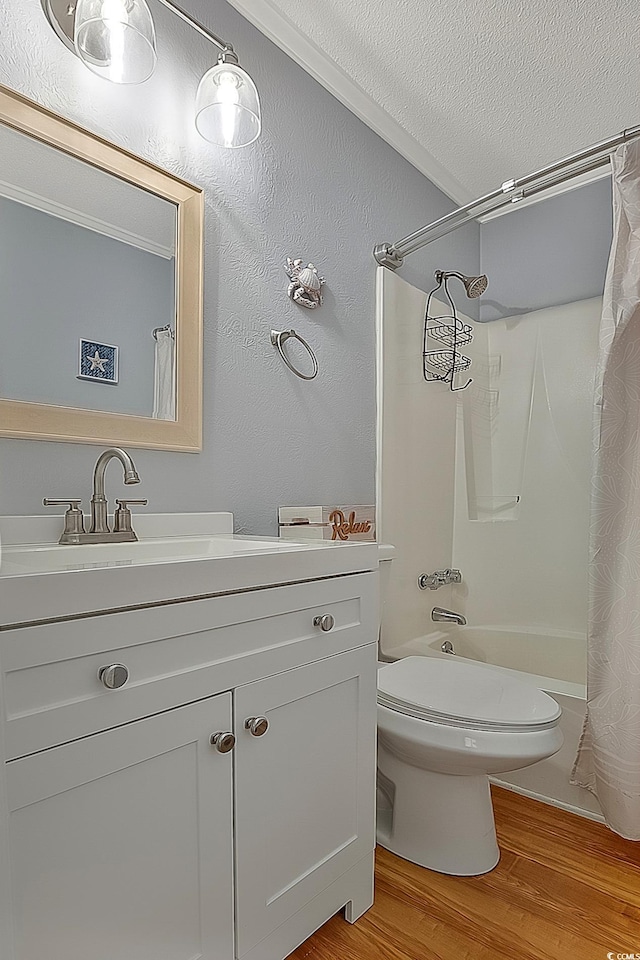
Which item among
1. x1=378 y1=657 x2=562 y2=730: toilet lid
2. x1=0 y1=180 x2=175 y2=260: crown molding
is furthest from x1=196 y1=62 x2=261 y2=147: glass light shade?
x1=378 y1=657 x2=562 y2=730: toilet lid

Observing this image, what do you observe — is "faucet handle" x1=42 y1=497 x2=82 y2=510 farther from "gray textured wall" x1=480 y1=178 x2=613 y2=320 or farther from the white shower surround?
"gray textured wall" x1=480 y1=178 x2=613 y2=320

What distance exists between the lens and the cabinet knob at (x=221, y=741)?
102 centimetres

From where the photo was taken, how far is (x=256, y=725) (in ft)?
3.56

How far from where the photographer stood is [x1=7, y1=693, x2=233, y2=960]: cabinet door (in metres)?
0.80

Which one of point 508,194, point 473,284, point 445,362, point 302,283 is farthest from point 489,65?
point 445,362

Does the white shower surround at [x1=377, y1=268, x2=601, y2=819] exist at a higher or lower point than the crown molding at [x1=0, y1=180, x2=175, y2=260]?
lower

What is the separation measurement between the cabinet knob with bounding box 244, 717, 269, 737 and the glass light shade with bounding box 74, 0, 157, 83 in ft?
4.39

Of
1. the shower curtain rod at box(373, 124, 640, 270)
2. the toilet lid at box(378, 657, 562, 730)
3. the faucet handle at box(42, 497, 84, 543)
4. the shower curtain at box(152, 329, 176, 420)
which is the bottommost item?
the toilet lid at box(378, 657, 562, 730)

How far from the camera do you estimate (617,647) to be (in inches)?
68.3

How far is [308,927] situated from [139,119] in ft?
6.06

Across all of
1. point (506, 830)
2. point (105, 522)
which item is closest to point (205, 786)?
point (105, 522)

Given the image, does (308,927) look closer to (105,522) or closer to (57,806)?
(57,806)

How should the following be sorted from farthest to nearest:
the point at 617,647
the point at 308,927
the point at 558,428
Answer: the point at 558,428, the point at 617,647, the point at 308,927

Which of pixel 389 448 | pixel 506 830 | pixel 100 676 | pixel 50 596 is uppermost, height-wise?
pixel 389 448
